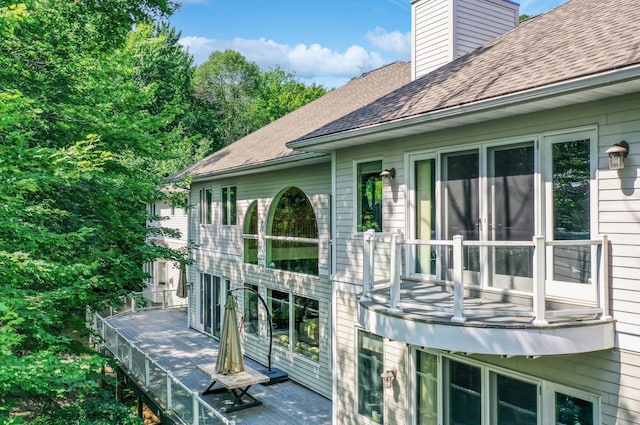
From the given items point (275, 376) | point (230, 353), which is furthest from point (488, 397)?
point (275, 376)

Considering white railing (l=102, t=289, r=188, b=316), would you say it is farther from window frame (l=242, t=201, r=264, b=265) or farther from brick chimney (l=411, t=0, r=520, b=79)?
brick chimney (l=411, t=0, r=520, b=79)

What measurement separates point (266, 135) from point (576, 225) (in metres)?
13.5

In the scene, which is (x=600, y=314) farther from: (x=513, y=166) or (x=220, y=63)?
(x=220, y=63)

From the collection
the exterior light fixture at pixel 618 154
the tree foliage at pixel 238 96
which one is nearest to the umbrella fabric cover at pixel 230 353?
the exterior light fixture at pixel 618 154

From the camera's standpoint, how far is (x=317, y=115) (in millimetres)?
15359

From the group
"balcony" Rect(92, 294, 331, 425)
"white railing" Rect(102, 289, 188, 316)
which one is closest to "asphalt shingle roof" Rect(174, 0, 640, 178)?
"balcony" Rect(92, 294, 331, 425)

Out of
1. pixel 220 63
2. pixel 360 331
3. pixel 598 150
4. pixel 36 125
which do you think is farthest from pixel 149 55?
pixel 598 150

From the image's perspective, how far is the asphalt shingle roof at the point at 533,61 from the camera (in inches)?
209

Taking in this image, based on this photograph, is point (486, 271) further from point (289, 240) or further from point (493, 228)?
point (289, 240)

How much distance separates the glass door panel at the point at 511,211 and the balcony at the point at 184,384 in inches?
223

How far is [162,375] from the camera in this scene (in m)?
11.4

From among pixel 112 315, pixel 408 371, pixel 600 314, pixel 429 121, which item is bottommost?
pixel 112 315

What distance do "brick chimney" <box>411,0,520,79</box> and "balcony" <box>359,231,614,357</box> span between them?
211 inches

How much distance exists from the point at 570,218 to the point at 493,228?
1.07 m
